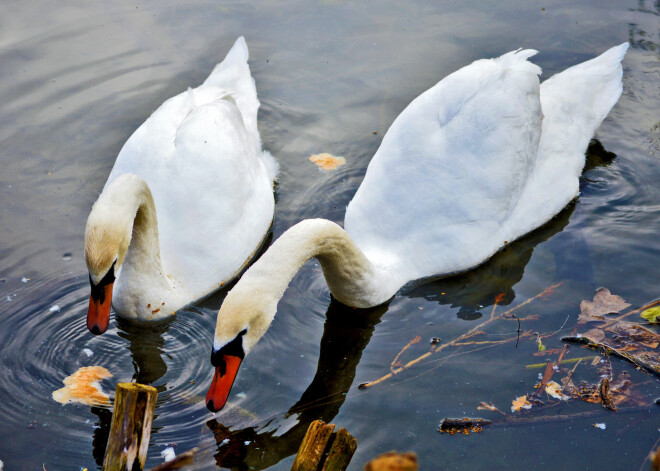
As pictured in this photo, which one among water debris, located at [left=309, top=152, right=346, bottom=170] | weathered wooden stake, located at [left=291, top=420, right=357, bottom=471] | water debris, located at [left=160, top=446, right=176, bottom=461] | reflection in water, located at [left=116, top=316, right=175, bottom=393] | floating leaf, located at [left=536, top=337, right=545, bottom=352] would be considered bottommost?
floating leaf, located at [left=536, top=337, right=545, bottom=352]

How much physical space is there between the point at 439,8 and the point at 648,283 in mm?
5995

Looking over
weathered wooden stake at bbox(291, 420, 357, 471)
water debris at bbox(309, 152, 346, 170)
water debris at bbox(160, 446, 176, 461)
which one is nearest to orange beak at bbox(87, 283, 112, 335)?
water debris at bbox(160, 446, 176, 461)

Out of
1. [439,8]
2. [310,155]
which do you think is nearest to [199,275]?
[310,155]

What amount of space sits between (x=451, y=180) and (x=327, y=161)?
2187 millimetres

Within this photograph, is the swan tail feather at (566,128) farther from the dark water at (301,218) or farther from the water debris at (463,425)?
the water debris at (463,425)

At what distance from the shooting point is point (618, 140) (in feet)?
29.9

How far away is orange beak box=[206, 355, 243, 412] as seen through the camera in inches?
210

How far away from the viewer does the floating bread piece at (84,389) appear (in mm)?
5965

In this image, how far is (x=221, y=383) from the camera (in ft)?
17.5


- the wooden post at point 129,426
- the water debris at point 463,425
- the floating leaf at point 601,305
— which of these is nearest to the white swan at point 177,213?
the wooden post at point 129,426

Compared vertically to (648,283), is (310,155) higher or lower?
higher

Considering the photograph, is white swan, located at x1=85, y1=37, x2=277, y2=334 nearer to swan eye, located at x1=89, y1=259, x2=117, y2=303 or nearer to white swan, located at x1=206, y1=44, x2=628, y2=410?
swan eye, located at x1=89, y1=259, x2=117, y2=303

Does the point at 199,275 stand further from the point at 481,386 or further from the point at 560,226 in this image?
the point at 560,226

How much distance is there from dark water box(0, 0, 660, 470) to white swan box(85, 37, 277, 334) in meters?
0.33
